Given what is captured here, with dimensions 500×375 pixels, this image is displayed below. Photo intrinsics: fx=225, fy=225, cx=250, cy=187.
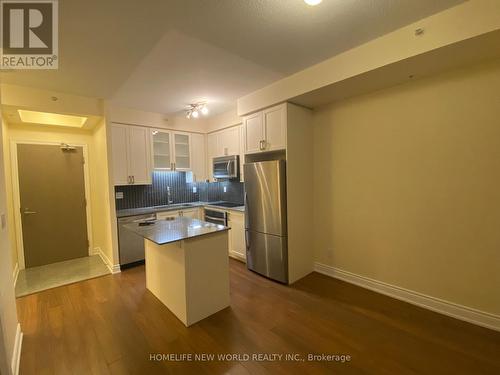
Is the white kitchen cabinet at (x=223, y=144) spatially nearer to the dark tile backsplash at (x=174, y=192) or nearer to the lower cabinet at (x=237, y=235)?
the dark tile backsplash at (x=174, y=192)

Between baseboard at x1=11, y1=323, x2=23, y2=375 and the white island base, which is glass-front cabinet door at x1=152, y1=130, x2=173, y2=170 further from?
baseboard at x1=11, y1=323, x2=23, y2=375

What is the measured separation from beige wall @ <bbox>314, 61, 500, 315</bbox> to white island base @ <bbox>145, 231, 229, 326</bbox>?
1677 millimetres

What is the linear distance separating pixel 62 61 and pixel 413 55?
3306mm

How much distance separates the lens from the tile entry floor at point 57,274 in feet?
10.2

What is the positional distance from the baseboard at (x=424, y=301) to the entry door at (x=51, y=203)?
446 centimetres

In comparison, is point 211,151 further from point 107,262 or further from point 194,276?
point 194,276

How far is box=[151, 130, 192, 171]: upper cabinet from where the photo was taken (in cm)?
429

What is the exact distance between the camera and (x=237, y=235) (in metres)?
3.90

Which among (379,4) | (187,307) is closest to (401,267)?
(187,307)

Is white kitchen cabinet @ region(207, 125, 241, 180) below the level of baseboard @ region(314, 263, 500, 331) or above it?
above

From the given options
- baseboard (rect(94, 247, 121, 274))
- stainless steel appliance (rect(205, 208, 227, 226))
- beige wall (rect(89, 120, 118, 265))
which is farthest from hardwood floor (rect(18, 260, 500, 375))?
stainless steel appliance (rect(205, 208, 227, 226))

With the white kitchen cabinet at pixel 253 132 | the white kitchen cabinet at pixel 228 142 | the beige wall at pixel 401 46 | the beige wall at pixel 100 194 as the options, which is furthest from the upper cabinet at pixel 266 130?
the beige wall at pixel 100 194

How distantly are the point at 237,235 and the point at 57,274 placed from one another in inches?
112

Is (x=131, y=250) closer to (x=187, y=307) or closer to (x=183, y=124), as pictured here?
(x=187, y=307)
